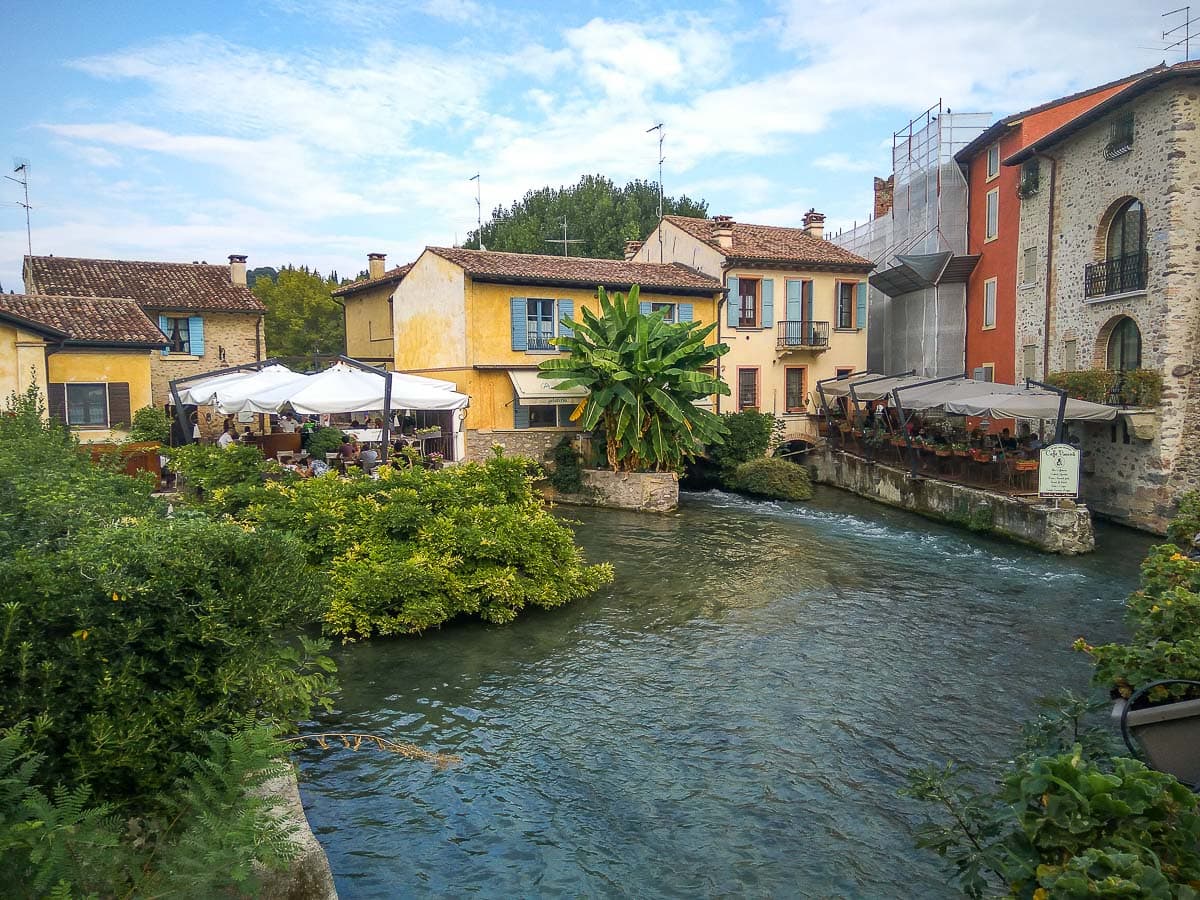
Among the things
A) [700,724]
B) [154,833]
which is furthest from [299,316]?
[154,833]

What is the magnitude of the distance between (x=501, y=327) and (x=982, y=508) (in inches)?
584

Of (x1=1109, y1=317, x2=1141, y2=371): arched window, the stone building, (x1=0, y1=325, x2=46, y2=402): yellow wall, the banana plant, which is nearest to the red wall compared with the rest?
the stone building

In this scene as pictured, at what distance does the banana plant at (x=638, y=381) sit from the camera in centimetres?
2345

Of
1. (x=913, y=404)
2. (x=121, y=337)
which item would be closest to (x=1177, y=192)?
(x=913, y=404)

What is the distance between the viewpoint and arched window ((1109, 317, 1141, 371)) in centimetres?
2056

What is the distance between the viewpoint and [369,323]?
3409cm

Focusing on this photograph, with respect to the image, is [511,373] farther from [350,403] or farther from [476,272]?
[350,403]

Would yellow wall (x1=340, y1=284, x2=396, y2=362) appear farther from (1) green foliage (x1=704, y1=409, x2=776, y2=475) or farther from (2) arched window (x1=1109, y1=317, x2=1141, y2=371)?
(2) arched window (x1=1109, y1=317, x2=1141, y2=371)

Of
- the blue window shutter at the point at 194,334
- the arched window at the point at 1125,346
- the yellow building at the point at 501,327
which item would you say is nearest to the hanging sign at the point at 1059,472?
the arched window at the point at 1125,346

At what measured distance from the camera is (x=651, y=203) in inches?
2147

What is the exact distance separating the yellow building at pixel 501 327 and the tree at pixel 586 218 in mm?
21314

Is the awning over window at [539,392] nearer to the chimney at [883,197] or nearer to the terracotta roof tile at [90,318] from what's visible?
the terracotta roof tile at [90,318]

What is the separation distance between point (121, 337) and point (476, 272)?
9979 millimetres

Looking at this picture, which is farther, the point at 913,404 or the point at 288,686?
the point at 913,404
